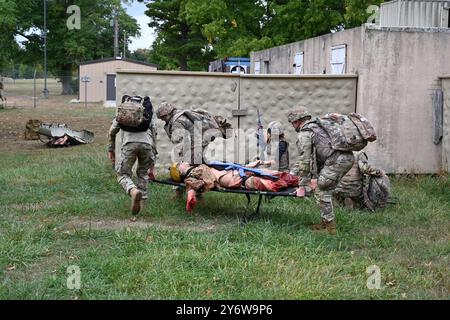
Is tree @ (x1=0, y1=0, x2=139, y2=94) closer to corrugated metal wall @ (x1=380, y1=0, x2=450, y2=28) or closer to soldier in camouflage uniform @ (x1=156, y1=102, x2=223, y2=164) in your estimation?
corrugated metal wall @ (x1=380, y1=0, x2=450, y2=28)

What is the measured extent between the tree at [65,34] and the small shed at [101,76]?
697 centimetres

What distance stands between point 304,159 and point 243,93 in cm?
424

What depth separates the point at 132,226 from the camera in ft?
23.1

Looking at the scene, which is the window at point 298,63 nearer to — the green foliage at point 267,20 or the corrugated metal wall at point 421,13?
the corrugated metal wall at point 421,13

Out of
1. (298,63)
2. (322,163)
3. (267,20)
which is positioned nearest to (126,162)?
(322,163)

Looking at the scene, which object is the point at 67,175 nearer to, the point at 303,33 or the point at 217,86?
the point at 217,86

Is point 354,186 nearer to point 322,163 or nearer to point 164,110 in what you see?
point 322,163

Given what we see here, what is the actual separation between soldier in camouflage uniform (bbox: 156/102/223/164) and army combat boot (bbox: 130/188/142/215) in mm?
726

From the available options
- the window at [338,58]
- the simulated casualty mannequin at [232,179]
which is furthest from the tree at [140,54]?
the simulated casualty mannequin at [232,179]

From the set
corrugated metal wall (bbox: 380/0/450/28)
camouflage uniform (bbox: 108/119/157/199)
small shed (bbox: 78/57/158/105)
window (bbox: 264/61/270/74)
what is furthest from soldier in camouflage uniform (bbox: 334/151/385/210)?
small shed (bbox: 78/57/158/105)

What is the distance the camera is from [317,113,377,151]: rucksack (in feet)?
21.8

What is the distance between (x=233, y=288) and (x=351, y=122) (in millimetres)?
2656

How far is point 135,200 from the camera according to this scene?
23.9 ft
